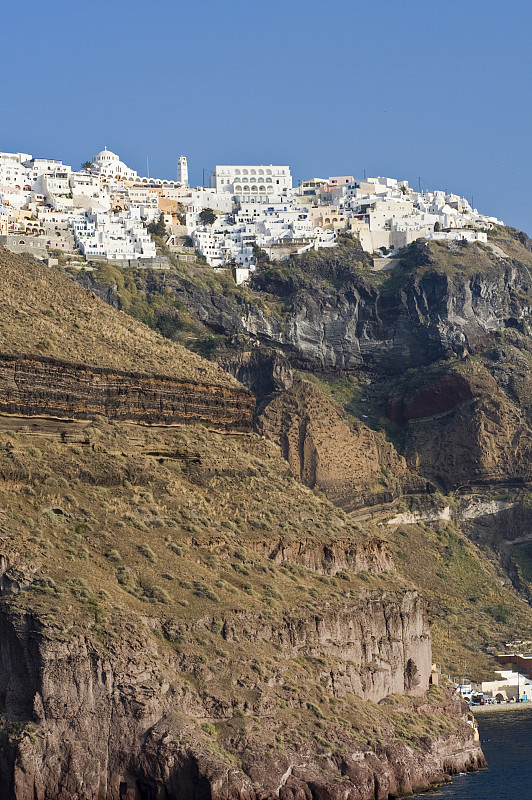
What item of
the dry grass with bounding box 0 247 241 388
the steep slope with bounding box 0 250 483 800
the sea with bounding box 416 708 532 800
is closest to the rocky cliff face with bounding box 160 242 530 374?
the sea with bounding box 416 708 532 800

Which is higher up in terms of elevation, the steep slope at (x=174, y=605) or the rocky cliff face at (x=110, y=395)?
the rocky cliff face at (x=110, y=395)

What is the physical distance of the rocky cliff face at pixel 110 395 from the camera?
83125 mm

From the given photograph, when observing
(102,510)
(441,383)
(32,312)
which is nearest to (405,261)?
(441,383)

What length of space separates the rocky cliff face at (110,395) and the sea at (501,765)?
2219 centimetres

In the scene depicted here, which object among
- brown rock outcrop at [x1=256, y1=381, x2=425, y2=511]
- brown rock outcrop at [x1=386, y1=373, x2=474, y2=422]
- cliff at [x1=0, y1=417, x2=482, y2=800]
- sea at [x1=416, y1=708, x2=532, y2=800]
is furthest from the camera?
brown rock outcrop at [x1=386, y1=373, x2=474, y2=422]

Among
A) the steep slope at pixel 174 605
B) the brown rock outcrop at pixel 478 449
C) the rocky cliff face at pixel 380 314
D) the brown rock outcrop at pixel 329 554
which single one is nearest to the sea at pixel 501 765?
the steep slope at pixel 174 605

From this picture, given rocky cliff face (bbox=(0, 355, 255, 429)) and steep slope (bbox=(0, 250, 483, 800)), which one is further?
rocky cliff face (bbox=(0, 355, 255, 429))

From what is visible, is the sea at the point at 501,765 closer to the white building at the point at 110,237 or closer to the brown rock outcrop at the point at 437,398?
the brown rock outcrop at the point at 437,398

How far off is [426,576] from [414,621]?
56.2m

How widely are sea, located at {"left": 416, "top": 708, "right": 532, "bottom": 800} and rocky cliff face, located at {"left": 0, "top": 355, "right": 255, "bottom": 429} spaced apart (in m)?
22.2

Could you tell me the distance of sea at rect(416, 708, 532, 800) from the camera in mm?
79375

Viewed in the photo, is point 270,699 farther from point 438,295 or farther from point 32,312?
point 438,295

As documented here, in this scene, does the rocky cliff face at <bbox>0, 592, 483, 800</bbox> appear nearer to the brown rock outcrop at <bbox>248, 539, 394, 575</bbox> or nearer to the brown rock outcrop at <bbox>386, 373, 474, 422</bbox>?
the brown rock outcrop at <bbox>248, 539, 394, 575</bbox>

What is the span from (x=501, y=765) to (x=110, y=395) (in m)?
26.8
